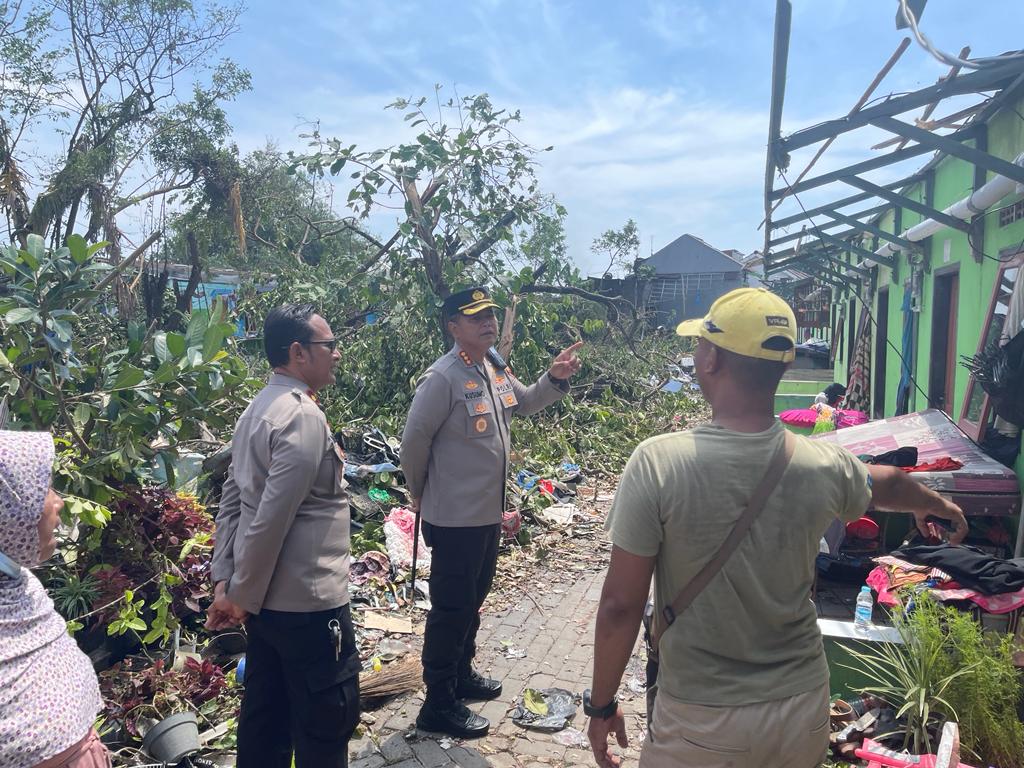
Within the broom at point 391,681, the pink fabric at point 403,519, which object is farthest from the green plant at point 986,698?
the pink fabric at point 403,519

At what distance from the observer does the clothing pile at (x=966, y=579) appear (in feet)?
10.5

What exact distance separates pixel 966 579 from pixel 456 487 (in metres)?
2.37

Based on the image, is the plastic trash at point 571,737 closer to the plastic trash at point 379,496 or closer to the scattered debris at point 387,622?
the scattered debris at point 387,622

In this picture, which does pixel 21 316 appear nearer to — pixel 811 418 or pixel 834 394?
pixel 811 418

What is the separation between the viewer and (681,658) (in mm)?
1776

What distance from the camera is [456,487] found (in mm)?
3521

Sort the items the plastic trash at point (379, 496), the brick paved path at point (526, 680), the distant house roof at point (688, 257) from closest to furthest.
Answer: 1. the brick paved path at point (526, 680)
2. the plastic trash at point (379, 496)
3. the distant house roof at point (688, 257)

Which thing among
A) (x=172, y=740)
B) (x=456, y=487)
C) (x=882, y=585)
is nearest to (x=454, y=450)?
(x=456, y=487)

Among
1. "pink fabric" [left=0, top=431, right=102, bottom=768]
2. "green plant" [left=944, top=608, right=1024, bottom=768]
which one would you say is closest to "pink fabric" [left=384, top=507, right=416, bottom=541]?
"green plant" [left=944, top=608, right=1024, bottom=768]

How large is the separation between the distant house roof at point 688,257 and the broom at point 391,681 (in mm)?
36293

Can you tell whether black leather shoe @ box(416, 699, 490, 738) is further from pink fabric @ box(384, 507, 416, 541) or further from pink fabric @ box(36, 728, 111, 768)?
pink fabric @ box(384, 507, 416, 541)

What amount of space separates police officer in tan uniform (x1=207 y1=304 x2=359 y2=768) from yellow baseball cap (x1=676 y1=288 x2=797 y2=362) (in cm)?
147

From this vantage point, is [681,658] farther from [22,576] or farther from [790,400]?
[790,400]

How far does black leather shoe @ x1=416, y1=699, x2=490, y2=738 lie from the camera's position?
3.49 meters
